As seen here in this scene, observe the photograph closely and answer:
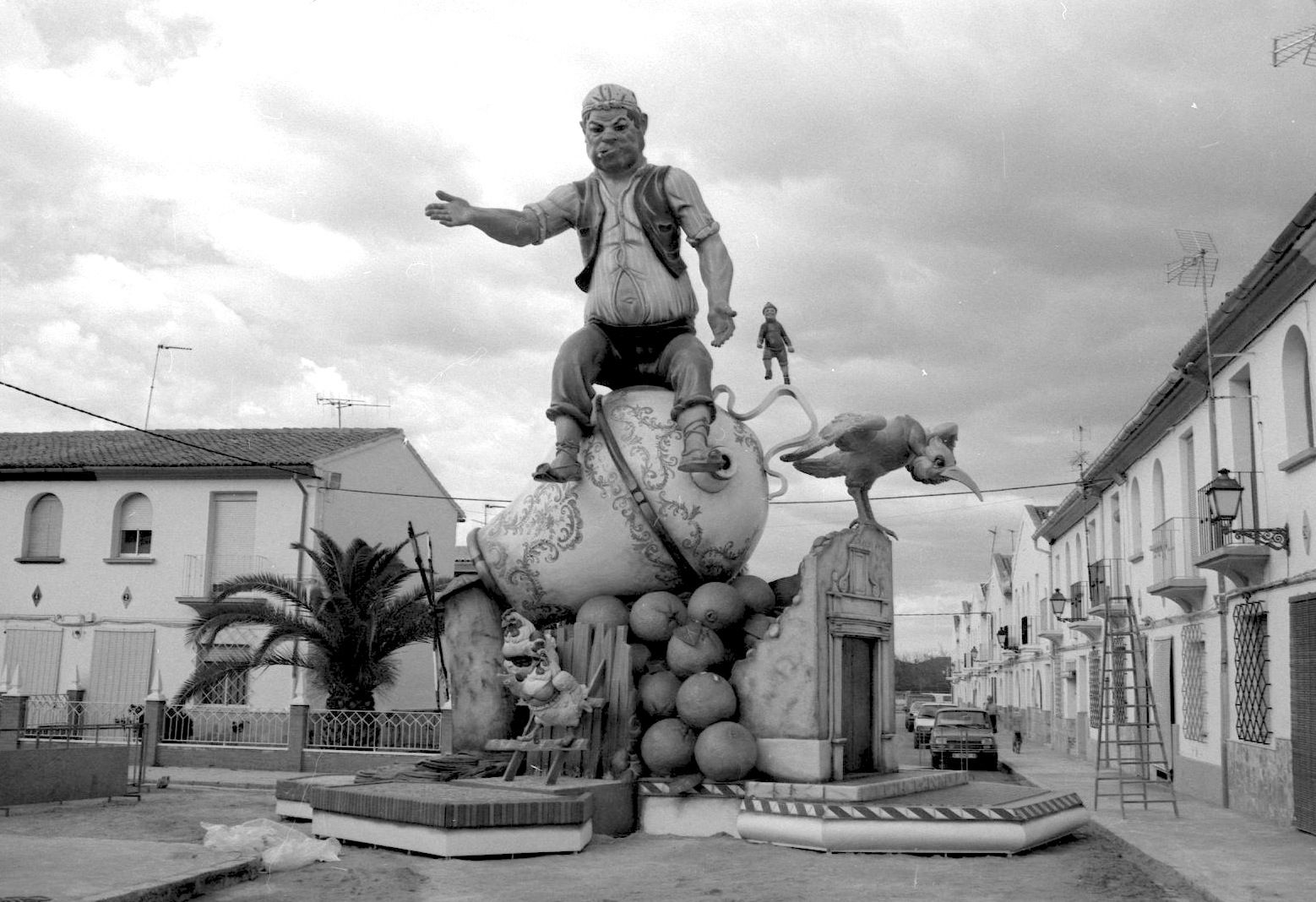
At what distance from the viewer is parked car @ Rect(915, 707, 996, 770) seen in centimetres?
2533

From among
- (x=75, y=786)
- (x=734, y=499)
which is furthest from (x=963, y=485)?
(x=75, y=786)

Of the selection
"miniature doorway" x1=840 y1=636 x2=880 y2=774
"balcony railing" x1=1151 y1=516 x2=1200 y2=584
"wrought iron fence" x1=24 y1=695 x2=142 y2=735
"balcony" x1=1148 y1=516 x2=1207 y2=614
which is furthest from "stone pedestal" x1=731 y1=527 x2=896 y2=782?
"wrought iron fence" x1=24 y1=695 x2=142 y2=735

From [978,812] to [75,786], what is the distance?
923 cm

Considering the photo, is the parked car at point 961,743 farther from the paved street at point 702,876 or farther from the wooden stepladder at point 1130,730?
the paved street at point 702,876

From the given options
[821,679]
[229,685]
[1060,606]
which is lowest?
[229,685]

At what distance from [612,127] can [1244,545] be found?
835cm

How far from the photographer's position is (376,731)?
1911 cm

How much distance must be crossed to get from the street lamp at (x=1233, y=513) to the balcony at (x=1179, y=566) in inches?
123

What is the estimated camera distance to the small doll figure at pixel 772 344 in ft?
34.2

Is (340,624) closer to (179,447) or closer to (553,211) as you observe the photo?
(179,447)

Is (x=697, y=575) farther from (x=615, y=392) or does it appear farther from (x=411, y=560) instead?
(x=411, y=560)

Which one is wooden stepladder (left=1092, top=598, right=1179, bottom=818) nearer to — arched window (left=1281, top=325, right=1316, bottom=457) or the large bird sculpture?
arched window (left=1281, top=325, right=1316, bottom=457)

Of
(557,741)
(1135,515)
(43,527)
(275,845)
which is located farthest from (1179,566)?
(43,527)

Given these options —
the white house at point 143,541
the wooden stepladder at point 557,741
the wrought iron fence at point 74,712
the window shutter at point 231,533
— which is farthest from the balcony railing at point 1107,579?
the wrought iron fence at point 74,712
